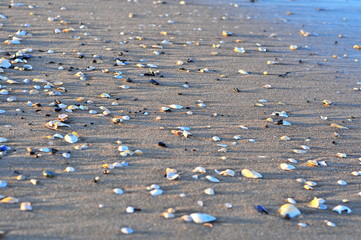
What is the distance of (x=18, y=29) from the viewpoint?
8086mm

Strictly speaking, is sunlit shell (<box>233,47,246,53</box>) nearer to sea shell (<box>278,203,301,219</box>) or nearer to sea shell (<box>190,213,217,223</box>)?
sea shell (<box>278,203,301,219</box>)

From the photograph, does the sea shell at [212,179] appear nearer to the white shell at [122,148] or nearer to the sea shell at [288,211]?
the sea shell at [288,211]

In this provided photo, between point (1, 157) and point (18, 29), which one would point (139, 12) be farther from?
A: point (1, 157)

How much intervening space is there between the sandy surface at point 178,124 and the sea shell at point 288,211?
0.06 m

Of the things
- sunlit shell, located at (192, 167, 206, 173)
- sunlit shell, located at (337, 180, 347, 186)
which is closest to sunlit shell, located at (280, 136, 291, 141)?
sunlit shell, located at (337, 180, 347, 186)

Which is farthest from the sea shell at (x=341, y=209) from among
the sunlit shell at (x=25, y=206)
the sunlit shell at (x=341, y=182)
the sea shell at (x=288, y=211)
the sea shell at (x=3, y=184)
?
the sea shell at (x=3, y=184)

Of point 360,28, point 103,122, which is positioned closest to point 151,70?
point 103,122

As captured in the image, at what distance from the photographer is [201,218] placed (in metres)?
3.51

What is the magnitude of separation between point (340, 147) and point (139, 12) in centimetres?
595

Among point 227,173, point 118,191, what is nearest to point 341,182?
point 227,173

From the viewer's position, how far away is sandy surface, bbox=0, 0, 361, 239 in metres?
3.55

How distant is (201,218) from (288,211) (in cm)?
69

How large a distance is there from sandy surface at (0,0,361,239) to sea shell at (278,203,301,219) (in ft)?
0.18

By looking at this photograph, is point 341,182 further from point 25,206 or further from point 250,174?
point 25,206
